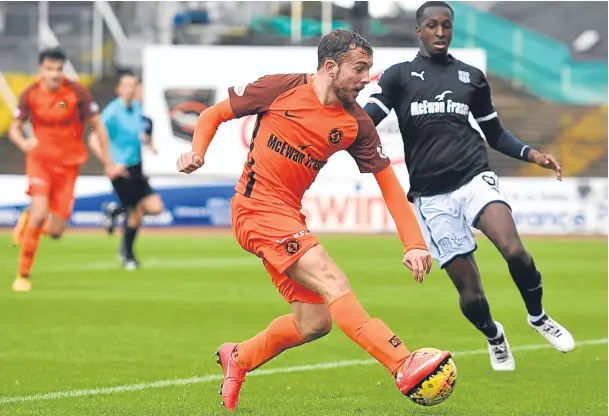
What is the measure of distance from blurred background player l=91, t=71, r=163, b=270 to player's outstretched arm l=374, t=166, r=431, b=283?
11.0 m

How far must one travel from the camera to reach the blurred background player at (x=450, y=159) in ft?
27.8

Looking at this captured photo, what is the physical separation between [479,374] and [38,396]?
2984mm

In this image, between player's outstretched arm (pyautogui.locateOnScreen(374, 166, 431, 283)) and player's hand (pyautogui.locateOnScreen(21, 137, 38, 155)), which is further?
player's hand (pyautogui.locateOnScreen(21, 137, 38, 155))

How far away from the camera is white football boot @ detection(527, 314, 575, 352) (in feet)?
27.5

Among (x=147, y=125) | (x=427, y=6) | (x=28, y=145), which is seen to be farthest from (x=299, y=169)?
(x=147, y=125)

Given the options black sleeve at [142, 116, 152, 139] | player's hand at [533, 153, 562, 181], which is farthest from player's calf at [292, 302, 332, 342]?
black sleeve at [142, 116, 152, 139]

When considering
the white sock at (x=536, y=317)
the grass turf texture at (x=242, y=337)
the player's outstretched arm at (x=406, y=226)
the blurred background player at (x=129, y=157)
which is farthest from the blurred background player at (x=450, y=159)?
the blurred background player at (x=129, y=157)

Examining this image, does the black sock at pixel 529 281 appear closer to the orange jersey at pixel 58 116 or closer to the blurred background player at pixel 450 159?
the blurred background player at pixel 450 159

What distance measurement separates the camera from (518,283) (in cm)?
837

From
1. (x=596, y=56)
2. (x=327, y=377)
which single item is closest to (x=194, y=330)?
(x=327, y=377)

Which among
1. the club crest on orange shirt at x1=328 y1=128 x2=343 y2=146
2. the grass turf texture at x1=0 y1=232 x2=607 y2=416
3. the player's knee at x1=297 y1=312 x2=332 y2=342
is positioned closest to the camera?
the club crest on orange shirt at x1=328 y1=128 x2=343 y2=146

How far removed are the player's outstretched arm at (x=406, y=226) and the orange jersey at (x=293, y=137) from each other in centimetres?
9

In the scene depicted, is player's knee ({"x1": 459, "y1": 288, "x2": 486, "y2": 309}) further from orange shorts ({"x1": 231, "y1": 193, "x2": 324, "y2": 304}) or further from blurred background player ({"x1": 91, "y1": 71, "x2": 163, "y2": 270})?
blurred background player ({"x1": 91, "y1": 71, "x2": 163, "y2": 270})

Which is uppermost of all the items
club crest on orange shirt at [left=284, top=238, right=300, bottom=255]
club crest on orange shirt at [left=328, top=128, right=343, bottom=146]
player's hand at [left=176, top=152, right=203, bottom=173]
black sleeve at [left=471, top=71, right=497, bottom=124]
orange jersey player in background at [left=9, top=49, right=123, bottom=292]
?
club crest on orange shirt at [left=328, top=128, right=343, bottom=146]
